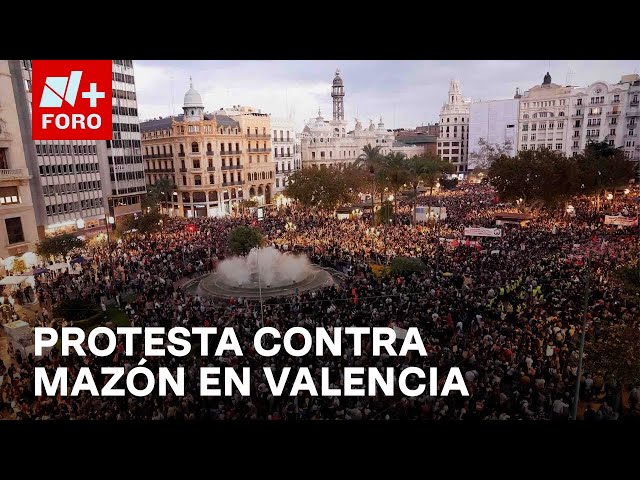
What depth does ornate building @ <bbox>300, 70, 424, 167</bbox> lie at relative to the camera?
7188cm

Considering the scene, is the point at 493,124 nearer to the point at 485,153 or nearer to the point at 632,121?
the point at 485,153

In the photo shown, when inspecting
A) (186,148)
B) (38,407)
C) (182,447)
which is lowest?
(38,407)

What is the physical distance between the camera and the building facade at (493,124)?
81.8 meters

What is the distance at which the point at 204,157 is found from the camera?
5047cm

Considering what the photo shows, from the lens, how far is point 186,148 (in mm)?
50031

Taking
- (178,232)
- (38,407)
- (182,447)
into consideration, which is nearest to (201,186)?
(178,232)

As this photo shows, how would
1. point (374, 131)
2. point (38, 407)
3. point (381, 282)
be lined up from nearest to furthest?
point (38, 407), point (381, 282), point (374, 131)

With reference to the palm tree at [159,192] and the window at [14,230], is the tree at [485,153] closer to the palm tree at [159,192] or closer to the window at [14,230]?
the palm tree at [159,192]

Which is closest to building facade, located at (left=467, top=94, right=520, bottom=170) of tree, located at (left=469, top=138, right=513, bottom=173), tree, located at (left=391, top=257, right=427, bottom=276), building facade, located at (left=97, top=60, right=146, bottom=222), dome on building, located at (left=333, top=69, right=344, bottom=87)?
tree, located at (left=469, top=138, right=513, bottom=173)

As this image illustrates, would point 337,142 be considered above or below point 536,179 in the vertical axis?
above

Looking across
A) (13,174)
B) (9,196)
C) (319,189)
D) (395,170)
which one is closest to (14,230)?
(9,196)

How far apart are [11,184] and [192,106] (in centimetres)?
2402
